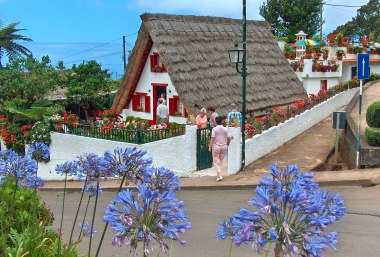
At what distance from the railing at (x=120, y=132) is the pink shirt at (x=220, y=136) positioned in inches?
79.9

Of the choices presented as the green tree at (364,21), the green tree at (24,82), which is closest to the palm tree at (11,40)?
the green tree at (24,82)

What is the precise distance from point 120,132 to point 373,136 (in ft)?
24.9

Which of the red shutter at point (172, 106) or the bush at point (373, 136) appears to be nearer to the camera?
the bush at point (373, 136)

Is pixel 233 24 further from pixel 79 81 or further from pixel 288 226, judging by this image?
pixel 288 226

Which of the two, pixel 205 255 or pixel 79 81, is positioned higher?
pixel 79 81

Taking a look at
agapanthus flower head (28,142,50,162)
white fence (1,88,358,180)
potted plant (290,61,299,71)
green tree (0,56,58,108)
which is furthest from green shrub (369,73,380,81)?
agapanthus flower head (28,142,50,162)

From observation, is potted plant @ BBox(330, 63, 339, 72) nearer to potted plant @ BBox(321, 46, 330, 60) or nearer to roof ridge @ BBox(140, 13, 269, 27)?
potted plant @ BBox(321, 46, 330, 60)

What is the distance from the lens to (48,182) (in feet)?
60.5

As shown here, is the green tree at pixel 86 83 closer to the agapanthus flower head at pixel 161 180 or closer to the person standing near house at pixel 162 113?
the person standing near house at pixel 162 113

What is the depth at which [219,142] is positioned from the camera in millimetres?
13344

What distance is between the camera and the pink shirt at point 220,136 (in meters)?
13.1

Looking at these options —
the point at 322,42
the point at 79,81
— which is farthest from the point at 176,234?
the point at 322,42

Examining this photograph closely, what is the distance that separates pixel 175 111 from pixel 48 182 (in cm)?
563

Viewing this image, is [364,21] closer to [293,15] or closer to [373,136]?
[293,15]
